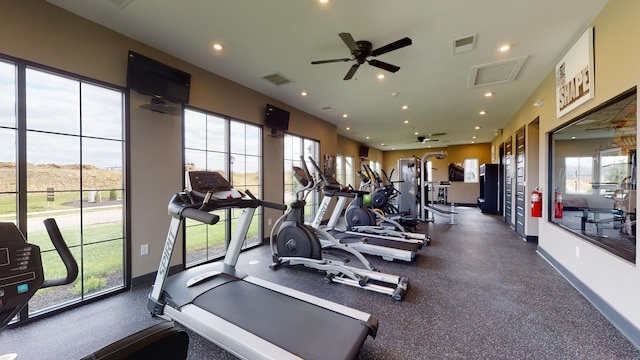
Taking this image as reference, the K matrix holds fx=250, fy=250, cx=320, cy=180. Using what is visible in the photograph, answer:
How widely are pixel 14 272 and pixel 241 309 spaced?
158 cm

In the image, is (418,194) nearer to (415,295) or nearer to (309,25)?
(415,295)

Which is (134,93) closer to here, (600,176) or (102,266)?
(102,266)

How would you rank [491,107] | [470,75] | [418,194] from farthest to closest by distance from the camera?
[418,194], [491,107], [470,75]

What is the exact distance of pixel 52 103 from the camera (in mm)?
2721

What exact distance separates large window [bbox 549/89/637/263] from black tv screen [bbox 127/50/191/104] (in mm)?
5034

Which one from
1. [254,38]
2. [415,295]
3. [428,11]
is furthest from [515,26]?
[415,295]

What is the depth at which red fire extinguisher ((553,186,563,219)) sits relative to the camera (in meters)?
3.90

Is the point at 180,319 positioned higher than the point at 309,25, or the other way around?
the point at 309,25

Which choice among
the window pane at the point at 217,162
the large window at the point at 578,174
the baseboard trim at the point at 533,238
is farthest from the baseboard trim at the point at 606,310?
the window pane at the point at 217,162

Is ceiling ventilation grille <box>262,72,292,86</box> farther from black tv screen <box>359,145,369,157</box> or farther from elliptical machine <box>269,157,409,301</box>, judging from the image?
black tv screen <box>359,145,369,157</box>

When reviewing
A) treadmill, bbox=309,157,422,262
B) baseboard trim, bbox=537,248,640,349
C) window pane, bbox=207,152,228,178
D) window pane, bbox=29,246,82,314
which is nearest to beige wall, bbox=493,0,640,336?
baseboard trim, bbox=537,248,640,349

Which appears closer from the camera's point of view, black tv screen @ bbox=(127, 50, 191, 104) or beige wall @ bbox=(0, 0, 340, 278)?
beige wall @ bbox=(0, 0, 340, 278)

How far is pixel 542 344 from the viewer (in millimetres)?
2105

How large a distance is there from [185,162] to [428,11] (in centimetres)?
380
